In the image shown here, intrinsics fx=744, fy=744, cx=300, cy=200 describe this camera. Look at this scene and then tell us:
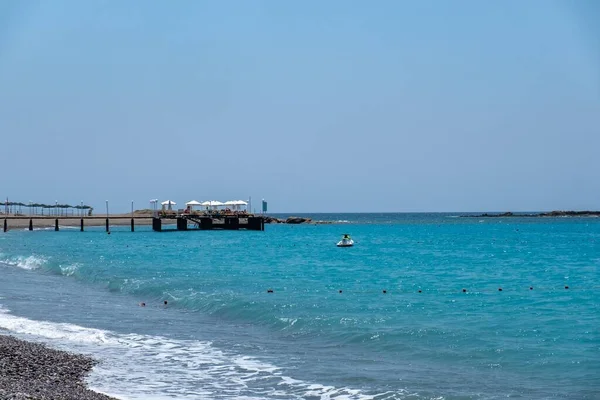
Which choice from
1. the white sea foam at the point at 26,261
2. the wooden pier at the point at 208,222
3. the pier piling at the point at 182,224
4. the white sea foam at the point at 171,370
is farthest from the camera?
the pier piling at the point at 182,224

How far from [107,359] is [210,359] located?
1.97m

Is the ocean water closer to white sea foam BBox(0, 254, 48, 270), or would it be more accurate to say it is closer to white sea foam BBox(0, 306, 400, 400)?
white sea foam BBox(0, 306, 400, 400)

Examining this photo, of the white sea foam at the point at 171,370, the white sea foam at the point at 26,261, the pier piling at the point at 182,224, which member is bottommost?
the white sea foam at the point at 171,370

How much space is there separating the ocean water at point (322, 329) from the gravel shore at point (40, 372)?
1.47 ft

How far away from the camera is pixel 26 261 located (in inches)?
1657

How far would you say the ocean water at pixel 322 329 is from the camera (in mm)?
12492

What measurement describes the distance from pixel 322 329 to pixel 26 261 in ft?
94.7

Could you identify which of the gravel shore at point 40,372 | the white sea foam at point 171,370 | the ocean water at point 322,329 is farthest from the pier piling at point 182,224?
the gravel shore at point 40,372

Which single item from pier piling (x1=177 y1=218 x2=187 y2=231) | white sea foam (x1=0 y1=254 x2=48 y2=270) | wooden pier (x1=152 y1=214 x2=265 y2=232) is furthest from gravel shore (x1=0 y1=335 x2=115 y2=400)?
pier piling (x1=177 y1=218 x2=187 y2=231)

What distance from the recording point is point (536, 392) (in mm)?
11953

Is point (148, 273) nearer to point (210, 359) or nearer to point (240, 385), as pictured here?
point (210, 359)

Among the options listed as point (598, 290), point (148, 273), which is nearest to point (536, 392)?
point (598, 290)

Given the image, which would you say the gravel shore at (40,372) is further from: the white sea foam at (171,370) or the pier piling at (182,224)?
the pier piling at (182,224)

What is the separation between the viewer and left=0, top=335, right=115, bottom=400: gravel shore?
1048cm
